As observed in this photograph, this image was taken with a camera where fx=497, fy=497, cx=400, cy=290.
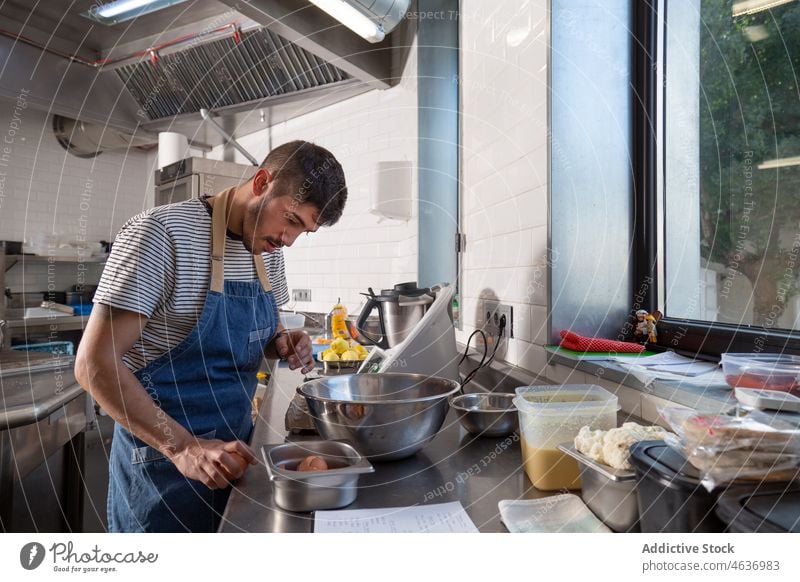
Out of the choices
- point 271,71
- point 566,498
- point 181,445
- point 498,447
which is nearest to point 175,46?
point 271,71

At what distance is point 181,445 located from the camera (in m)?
0.68

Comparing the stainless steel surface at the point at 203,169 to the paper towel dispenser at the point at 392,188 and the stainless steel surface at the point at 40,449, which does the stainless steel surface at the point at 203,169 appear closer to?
the paper towel dispenser at the point at 392,188

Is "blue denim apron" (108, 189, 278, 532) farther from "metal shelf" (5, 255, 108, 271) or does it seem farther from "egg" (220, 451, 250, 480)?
"metal shelf" (5, 255, 108, 271)

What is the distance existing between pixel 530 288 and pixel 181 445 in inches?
28.7

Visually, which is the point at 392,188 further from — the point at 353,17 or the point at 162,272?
the point at 162,272

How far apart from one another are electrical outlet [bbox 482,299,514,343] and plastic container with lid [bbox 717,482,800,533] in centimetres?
81

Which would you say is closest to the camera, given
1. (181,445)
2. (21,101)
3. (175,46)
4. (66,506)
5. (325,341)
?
(181,445)

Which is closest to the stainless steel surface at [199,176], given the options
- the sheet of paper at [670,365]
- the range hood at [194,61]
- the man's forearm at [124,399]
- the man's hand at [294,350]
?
the range hood at [194,61]

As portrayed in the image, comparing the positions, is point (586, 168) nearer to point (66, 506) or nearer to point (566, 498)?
point (566, 498)

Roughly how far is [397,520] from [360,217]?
5.86 feet

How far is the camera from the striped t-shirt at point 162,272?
29.9 inches

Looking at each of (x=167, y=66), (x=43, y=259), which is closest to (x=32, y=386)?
(x=167, y=66)

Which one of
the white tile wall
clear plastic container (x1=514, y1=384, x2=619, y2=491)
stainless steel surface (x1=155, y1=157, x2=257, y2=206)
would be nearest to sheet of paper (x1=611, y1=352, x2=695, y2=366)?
clear plastic container (x1=514, y1=384, x2=619, y2=491)

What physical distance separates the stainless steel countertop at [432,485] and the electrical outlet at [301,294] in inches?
66.5
